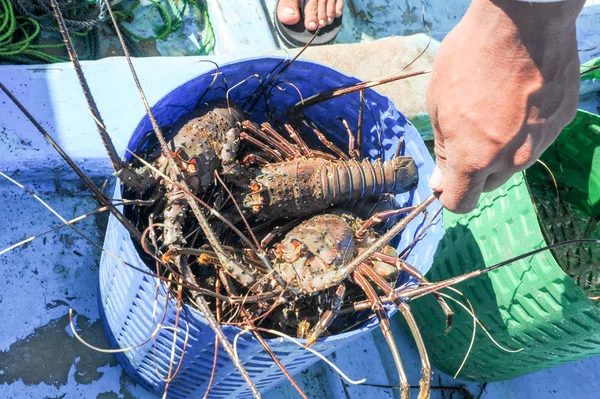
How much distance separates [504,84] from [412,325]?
80cm

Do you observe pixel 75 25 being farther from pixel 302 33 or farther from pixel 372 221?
pixel 372 221

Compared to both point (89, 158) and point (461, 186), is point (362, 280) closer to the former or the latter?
point (461, 186)

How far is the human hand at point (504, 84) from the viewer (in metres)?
1.32

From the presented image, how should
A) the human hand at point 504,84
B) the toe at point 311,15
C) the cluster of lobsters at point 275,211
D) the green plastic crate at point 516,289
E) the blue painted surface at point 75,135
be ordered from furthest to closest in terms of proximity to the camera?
the toe at point 311,15, the blue painted surface at point 75,135, the green plastic crate at point 516,289, the cluster of lobsters at point 275,211, the human hand at point 504,84

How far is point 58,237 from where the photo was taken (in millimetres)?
2639

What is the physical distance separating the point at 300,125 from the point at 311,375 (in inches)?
45.3

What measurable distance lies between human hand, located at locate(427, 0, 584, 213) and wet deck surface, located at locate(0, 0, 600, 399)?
1547 mm

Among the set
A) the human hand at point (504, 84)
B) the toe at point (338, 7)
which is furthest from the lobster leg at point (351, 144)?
the toe at point (338, 7)

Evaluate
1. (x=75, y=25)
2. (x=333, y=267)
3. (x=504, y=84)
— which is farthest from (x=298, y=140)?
(x=75, y=25)

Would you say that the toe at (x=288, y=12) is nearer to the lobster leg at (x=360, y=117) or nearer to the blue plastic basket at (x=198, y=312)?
the blue plastic basket at (x=198, y=312)

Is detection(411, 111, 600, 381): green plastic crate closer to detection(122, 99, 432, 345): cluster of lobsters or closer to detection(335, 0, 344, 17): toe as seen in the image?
detection(122, 99, 432, 345): cluster of lobsters

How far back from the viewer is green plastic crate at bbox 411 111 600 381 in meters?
2.26

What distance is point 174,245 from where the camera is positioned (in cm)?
198

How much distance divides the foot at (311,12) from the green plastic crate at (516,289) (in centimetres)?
139
